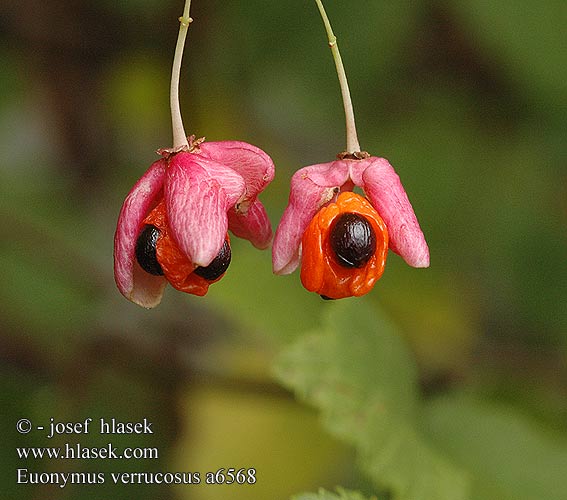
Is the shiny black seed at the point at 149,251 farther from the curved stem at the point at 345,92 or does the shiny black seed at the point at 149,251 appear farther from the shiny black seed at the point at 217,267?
the curved stem at the point at 345,92

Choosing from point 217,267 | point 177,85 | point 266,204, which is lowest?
point 217,267

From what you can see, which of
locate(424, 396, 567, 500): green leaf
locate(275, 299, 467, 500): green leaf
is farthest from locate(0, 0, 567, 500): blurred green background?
locate(275, 299, 467, 500): green leaf

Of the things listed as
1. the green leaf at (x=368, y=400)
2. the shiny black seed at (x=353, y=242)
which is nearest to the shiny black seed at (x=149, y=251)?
the shiny black seed at (x=353, y=242)

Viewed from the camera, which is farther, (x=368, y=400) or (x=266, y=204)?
(x=266, y=204)

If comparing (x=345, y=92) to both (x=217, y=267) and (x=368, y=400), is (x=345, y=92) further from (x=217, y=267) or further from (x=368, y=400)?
(x=368, y=400)

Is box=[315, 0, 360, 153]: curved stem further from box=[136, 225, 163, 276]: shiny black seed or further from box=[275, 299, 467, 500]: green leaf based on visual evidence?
box=[275, 299, 467, 500]: green leaf

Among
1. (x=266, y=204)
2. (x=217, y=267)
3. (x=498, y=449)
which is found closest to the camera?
(x=217, y=267)

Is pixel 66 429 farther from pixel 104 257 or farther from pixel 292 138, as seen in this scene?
pixel 292 138

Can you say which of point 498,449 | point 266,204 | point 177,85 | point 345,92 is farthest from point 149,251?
point 266,204
